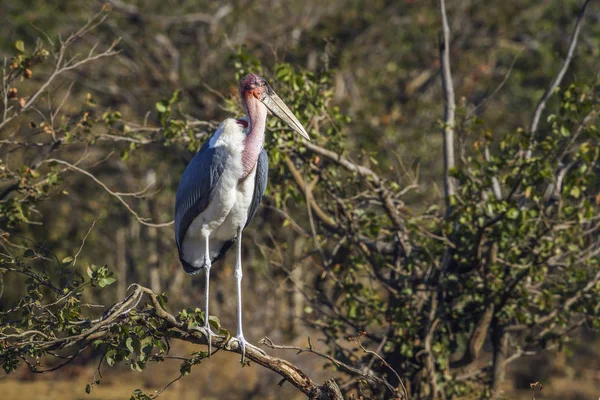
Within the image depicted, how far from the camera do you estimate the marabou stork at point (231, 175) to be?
19.5 feet

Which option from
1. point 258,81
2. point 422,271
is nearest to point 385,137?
point 422,271

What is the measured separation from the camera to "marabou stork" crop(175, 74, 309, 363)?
593 cm

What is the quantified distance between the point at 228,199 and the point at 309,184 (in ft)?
3.65

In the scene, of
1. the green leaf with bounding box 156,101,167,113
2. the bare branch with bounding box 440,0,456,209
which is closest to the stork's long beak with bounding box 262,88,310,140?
the green leaf with bounding box 156,101,167,113

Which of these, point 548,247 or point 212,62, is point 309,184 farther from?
point 212,62

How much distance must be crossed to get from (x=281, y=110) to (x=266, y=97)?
13 centimetres

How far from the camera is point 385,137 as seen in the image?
12.1 m

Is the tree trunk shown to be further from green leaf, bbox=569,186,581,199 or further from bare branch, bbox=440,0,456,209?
green leaf, bbox=569,186,581,199

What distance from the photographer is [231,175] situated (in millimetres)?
5949

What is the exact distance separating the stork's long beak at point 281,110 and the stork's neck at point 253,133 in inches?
3.1

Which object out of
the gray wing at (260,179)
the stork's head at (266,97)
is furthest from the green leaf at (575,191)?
the gray wing at (260,179)

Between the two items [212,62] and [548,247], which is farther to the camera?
[212,62]

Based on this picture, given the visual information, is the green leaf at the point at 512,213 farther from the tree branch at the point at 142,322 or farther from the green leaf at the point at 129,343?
the green leaf at the point at 129,343

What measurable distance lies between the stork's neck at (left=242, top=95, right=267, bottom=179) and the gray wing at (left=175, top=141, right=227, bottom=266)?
0.47ft
